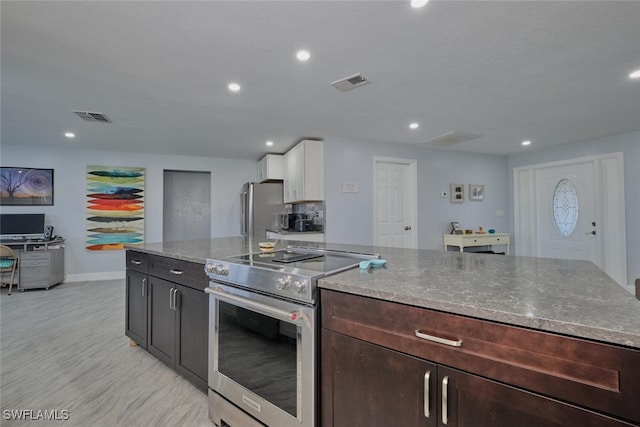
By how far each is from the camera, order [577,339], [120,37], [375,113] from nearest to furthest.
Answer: [577,339], [120,37], [375,113]

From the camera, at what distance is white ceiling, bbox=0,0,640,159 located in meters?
1.72

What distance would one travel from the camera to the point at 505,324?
81cm

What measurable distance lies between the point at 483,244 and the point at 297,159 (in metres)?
3.50

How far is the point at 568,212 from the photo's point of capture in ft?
16.6

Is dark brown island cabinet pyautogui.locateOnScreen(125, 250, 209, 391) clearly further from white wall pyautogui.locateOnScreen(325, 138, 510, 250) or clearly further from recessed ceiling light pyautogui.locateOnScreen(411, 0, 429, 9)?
white wall pyautogui.locateOnScreen(325, 138, 510, 250)

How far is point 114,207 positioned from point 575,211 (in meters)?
7.81

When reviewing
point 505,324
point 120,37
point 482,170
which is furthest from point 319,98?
point 482,170

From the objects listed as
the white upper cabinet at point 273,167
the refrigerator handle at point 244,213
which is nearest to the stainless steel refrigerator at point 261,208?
the refrigerator handle at point 244,213

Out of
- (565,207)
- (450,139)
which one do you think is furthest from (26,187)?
(565,207)

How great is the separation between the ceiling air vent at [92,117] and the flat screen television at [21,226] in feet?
8.07

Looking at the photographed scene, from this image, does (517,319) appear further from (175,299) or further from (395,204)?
(395,204)

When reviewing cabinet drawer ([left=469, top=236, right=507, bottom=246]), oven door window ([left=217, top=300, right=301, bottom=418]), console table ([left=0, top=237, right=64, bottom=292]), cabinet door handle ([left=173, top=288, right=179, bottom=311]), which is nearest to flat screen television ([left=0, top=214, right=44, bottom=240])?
console table ([left=0, top=237, right=64, bottom=292])

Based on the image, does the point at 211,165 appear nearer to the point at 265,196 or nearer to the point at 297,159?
the point at 265,196

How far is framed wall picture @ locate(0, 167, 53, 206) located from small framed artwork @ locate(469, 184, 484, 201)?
7279 millimetres
